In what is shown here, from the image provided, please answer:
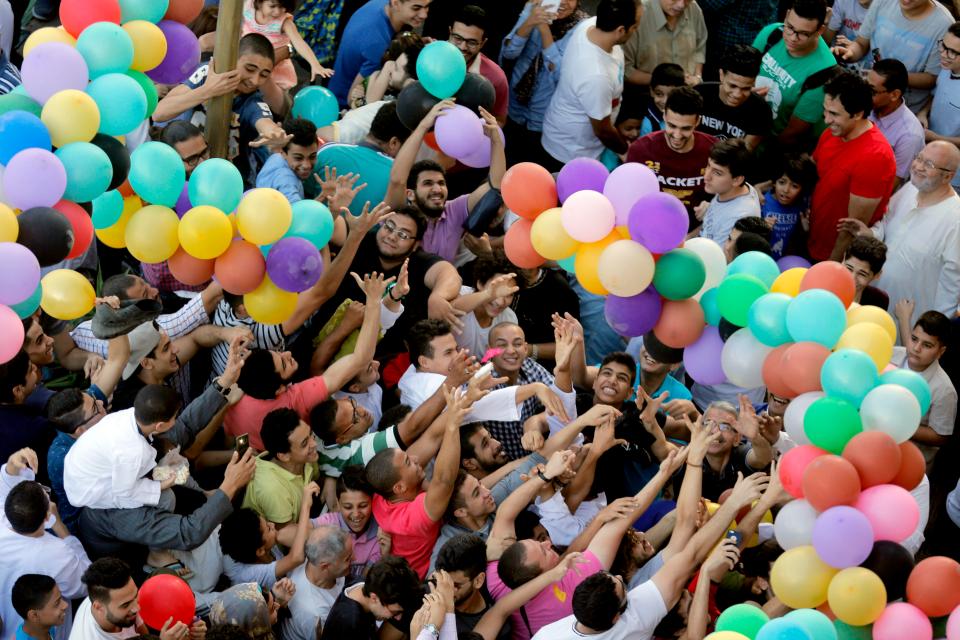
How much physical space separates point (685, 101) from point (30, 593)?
3.99 metres

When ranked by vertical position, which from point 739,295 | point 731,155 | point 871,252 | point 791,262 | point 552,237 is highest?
point 739,295

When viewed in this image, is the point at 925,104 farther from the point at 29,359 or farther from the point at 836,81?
the point at 29,359

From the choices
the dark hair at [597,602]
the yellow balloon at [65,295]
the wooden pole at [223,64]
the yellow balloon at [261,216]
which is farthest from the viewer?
the wooden pole at [223,64]

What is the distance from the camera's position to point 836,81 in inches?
296

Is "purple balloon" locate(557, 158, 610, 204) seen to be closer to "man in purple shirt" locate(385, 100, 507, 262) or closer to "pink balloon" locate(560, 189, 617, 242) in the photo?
"pink balloon" locate(560, 189, 617, 242)

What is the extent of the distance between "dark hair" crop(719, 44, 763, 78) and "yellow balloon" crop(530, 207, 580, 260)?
102 inches

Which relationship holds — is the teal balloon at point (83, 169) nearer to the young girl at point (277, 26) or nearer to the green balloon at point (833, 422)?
the young girl at point (277, 26)

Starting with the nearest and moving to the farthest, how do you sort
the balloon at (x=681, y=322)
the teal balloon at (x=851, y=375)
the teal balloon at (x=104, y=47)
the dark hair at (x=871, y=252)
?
the teal balloon at (x=851, y=375) → the balloon at (x=681, y=322) → the teal balloon at (x=104, y=47) → the dark hair at (x=871, y=252)

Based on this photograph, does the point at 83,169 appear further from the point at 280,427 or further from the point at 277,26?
the point at 277,26

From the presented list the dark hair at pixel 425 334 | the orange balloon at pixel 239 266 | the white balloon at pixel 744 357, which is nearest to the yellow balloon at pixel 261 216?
the orange balloon at pixel 239 266

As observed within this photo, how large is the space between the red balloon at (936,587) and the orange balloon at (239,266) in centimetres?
272

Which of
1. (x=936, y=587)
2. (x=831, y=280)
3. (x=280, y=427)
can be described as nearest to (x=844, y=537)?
(x=936, y=587)

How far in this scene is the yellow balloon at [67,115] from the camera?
5.36 metres

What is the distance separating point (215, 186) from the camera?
5734mm
